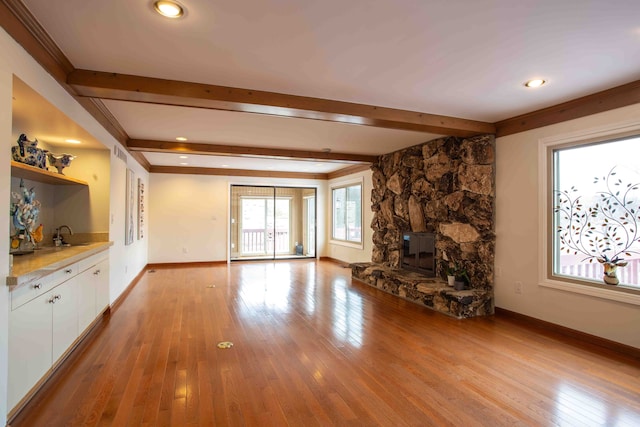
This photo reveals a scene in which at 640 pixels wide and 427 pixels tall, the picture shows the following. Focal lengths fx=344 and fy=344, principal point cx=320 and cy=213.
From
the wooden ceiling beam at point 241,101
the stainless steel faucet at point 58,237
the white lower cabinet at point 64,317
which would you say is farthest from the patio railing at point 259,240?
the white lower cabinet at point 64,317

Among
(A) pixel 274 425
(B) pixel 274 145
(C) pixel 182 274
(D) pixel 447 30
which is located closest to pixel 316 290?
(B) pixel 274 145

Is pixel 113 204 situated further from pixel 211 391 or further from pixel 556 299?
pixel 556 299

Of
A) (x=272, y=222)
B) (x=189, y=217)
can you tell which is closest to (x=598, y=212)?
(x=272, y=222)

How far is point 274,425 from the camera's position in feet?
6.79

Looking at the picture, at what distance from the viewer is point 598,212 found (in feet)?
11.4

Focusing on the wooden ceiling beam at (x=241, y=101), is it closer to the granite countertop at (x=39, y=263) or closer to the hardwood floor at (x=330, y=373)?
the granite countertop at (x=39, y=263)

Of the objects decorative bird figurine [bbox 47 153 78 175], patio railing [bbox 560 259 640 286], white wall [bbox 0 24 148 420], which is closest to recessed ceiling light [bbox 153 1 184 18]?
white wall [bbox 0 24 148 420]

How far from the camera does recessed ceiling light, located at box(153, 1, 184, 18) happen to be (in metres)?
1.93

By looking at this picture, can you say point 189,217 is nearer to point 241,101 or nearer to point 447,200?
point 241,101

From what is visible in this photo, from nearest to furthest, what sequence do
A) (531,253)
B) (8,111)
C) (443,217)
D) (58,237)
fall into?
(8,111)
(58,237)
(531,253)
(443,217)

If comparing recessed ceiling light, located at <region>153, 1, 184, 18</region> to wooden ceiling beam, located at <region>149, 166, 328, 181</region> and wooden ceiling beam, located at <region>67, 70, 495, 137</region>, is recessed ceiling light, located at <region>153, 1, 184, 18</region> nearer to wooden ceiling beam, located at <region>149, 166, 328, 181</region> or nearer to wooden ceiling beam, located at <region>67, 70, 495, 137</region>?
wooden ceiling beam, located at <region>67, 70, 495, 137</region>

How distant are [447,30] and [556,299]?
10.4 feet

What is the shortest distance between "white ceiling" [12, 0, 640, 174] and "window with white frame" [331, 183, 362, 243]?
4.75m

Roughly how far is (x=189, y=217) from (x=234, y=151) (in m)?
3.44
